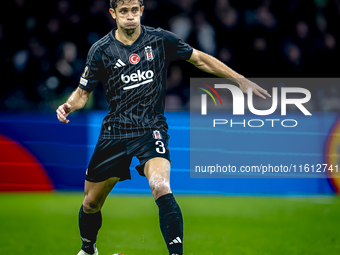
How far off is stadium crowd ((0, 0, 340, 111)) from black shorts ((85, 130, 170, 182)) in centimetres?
399

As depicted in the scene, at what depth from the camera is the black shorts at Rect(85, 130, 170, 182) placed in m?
3.57

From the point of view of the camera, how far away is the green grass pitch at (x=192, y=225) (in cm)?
443

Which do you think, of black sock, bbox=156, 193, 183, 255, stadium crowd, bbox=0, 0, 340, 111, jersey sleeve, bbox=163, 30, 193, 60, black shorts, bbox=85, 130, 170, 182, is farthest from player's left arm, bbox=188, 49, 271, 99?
stadium crowd, bbox=0, 0, 340, 111

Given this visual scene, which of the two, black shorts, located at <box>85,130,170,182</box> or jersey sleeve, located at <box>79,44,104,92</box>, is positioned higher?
jersey sleeve, located at <box>79,44,104,92</box>

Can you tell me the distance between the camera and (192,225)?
5.38 meters

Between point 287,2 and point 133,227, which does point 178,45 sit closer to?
point 133,227

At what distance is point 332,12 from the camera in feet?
28.9

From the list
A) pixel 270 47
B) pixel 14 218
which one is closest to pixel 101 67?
pixel 14 218

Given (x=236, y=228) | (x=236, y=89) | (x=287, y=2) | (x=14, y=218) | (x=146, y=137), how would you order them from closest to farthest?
(x=146, y=137)
(x=236, y=228)
(x=14, y=218)
(x=236, y=89)
(x=287, y=2)

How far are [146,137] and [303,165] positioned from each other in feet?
12.4

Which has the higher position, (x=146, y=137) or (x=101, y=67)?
(x=101, y=67)

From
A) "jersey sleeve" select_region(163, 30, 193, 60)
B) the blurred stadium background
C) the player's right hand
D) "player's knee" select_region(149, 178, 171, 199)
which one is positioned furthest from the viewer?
the blurred stadium background

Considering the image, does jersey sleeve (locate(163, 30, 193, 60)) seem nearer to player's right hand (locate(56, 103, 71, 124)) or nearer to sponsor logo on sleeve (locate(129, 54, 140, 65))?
sponsor logo on sleeve (locate(129, 54, 140, 65))

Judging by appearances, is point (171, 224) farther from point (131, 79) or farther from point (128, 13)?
point (128, 13)
